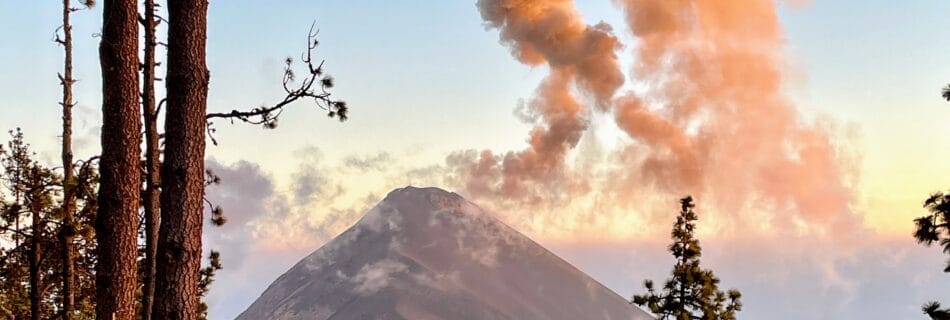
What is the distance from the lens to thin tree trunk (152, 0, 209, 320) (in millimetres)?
7773

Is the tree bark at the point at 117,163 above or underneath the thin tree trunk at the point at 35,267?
underneath

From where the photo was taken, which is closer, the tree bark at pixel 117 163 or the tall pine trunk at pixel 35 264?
the tree bark at pixel 117 163

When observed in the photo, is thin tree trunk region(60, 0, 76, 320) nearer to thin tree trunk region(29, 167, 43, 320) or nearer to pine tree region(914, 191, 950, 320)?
thin tree trunk region(29, 167, 43, 320)

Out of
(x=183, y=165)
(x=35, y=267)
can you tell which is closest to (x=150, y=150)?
(x=183, y=165)

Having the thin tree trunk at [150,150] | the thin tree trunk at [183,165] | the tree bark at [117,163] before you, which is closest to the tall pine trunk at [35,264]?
the thin tree trunk at [150,150]

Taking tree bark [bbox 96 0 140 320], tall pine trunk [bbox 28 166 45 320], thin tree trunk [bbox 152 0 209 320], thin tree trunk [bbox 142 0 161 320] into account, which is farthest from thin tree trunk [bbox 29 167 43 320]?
thin tree trunk [bbox 152 0 209 320]

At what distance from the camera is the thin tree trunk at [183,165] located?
25.5ft

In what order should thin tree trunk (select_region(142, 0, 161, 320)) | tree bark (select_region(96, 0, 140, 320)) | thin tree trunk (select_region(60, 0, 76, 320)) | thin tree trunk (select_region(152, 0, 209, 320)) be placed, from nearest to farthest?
thin tree trunk (select_region(152, 0, 209, 320)) < tree bark (select_region(96, 0, 140, 320)) < thin tree trunk (select_region(142, 0, 161, 320)) < thin tree trunk (select_region(60, 0, 76, 320))

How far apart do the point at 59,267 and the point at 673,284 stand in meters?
15.9

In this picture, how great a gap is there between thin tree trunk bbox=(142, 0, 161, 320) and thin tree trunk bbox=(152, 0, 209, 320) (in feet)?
15.4

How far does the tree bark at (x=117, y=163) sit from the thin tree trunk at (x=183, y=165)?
157 cm

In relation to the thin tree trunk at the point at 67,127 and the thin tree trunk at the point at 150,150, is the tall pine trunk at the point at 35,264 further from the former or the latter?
the thin tree trunk at the point at 150,150

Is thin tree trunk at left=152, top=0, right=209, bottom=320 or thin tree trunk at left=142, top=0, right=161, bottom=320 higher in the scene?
thin tree trunk at left=142, top=0, right=161, bottom=320

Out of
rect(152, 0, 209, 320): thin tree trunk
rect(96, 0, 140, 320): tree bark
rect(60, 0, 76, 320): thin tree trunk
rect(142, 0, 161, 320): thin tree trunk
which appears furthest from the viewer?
rect(60, 0, 76, 320): thin tree trunk
